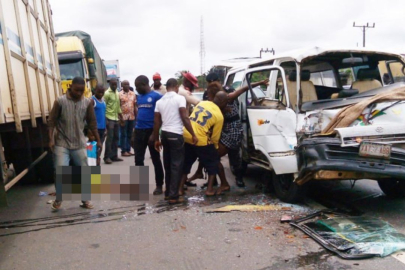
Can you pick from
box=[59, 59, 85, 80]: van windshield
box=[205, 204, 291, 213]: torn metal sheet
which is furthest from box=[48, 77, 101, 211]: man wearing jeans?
box=[59, 59, 85, 80]: van windshield

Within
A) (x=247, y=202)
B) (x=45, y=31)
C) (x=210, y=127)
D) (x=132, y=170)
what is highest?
(x=45, y=31)

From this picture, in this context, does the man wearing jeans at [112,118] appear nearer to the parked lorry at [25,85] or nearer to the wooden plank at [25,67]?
the parked lorry at [25,85]

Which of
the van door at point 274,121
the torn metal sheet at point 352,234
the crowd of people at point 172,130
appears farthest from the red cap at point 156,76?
the torn metal sheet at point 352,234

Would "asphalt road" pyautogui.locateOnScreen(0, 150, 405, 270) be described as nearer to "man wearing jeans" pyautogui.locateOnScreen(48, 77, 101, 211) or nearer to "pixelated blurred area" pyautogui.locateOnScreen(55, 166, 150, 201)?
"pixelated blurred area" pyautogui.locateOnScreen(55, 166, 150, 201)

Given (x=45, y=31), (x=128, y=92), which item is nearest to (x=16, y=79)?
(x=45, y=31)

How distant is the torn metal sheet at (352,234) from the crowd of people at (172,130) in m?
1.74

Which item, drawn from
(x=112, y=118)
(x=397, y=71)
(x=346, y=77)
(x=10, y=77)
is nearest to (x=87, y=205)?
(x=10, y=77)

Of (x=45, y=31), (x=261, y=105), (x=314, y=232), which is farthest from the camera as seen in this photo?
(x=45, y=31)

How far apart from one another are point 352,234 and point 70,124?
3.40 metres

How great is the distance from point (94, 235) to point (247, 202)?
2104 millimetres

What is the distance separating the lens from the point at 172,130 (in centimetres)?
545

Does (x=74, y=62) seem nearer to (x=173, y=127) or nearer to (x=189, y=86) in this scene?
(x=189, y=86)

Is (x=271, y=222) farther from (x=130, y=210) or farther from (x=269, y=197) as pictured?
(x=130, y=210)

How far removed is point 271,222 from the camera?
15.3 feet
